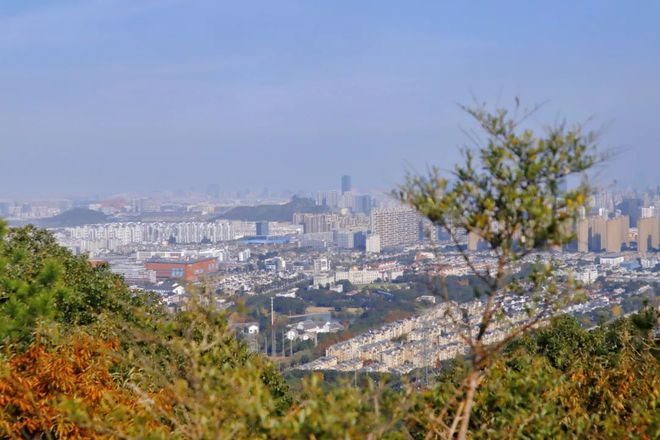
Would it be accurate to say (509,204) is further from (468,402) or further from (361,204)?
(361,204)

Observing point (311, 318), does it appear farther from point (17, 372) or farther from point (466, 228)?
Answer: point (466, 228)

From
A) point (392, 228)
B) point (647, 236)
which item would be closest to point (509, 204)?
point (647, 236)

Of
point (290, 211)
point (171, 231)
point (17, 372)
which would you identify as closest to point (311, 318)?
point (17, 372)

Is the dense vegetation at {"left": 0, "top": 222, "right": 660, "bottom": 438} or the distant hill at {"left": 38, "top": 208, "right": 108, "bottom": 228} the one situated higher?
the dense vegetation at {"left": 0, "top": 222, "right": 660, "bottom": 438}

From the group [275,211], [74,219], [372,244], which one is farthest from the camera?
[275,211]

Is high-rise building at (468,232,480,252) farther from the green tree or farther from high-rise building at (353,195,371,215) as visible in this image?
high-rise building at (353,195,371,215)

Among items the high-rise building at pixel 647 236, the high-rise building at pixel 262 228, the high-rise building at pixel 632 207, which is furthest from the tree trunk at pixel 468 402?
the high-rise building at pixel 262 228

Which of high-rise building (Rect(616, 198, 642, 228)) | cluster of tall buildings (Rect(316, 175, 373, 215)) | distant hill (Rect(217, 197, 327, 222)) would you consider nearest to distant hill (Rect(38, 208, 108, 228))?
distant hill (Rect(217, 197, 327, 222))
